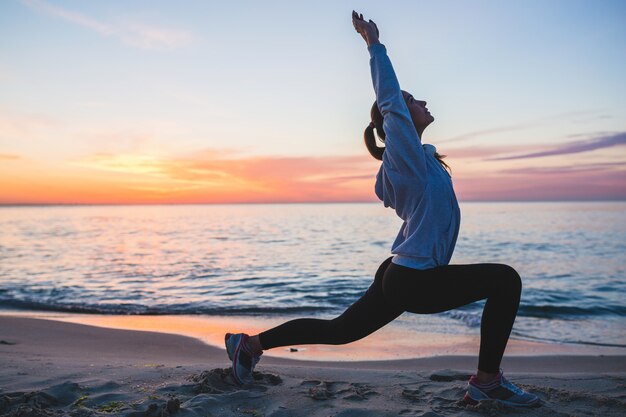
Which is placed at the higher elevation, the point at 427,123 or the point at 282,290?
the point at 427,123

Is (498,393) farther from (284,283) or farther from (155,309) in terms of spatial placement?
(284,283)

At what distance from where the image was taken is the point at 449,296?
281 centimetres

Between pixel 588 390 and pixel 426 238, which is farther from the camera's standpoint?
pixel 588 390

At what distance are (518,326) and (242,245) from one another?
16.2 metres

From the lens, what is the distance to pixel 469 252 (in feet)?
62.3

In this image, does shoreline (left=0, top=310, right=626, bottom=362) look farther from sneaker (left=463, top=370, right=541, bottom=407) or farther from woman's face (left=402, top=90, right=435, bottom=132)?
woman's face (left=402, top=90, right=435, bottom=132)

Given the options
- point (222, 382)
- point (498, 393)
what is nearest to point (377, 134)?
point (498, 393)

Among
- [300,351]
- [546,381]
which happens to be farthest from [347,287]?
[546,381]

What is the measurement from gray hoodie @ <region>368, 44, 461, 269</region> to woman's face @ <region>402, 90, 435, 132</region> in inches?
9.4

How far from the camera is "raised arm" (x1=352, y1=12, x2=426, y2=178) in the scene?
2742 mm

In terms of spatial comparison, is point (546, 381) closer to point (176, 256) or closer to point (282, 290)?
point (282, 290)

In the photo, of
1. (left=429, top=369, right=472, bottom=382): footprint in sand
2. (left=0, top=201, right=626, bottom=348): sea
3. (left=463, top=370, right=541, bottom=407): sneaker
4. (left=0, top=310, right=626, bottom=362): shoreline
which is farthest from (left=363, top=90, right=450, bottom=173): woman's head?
(left=0, top=201, right=626, bottom=348): sea

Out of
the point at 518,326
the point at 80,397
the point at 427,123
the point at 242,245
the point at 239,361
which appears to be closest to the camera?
the point at 427,123

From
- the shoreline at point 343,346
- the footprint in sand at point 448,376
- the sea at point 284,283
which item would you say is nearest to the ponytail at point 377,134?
the footprint in sand at point 448,376
